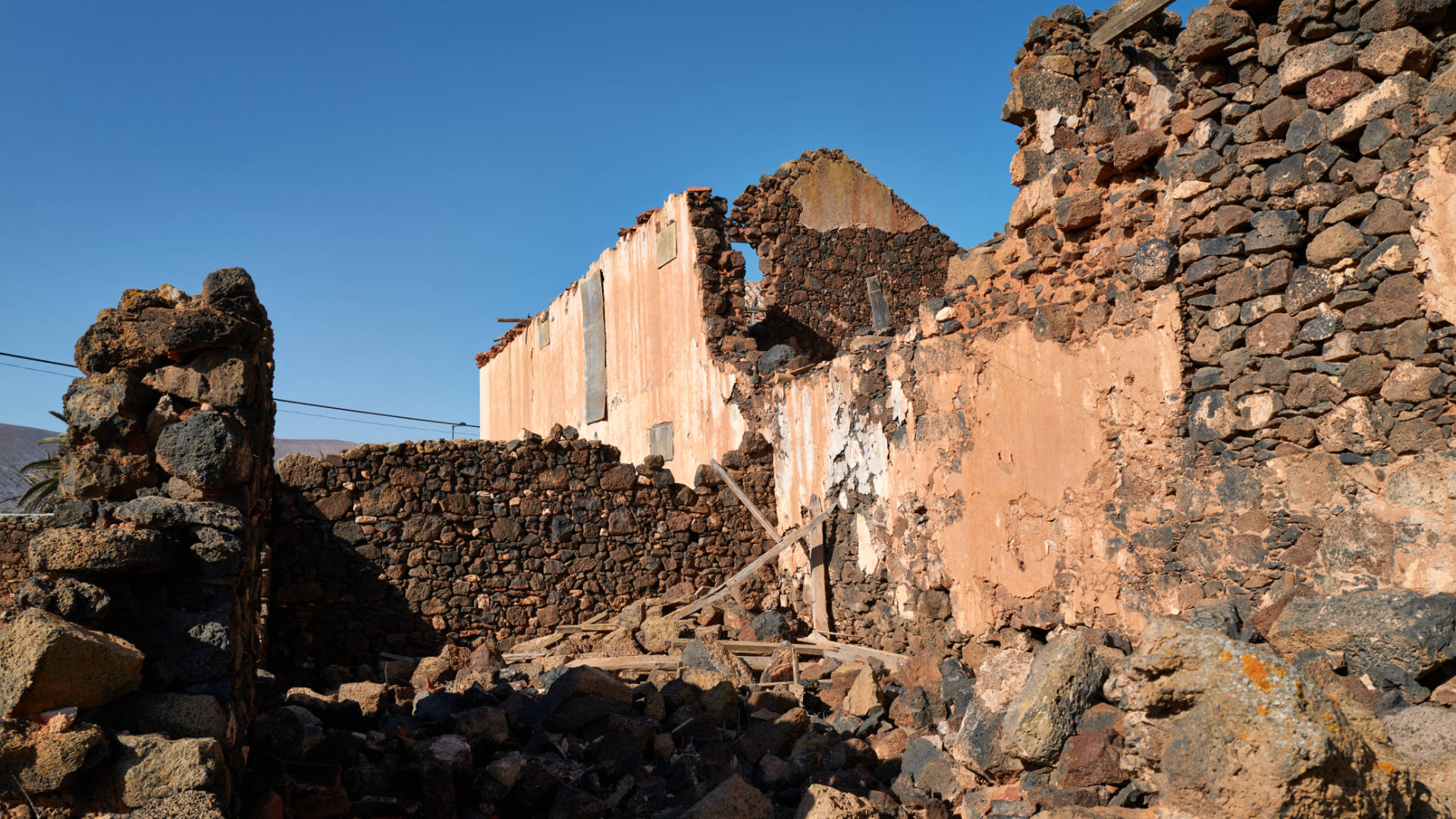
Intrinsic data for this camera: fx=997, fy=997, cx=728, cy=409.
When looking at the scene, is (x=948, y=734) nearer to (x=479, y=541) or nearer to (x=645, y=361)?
(x=479, y=541)

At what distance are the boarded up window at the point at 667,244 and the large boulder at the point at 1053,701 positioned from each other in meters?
8.24

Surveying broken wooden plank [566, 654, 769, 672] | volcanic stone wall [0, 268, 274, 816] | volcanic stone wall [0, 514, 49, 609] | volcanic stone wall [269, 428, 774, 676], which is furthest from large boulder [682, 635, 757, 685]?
volcanic stone wall [0, 514, 49, 609]

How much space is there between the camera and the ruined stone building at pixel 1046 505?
348cm

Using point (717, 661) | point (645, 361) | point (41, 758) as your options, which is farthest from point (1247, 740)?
point (645, 361)

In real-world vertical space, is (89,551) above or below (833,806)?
above

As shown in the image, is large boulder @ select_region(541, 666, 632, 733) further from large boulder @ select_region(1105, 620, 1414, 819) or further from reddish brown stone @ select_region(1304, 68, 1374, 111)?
reddish brown stone @ select_region(1304, 68, 1374, 111)

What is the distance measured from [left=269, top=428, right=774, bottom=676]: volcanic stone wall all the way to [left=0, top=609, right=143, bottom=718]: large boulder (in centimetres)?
653

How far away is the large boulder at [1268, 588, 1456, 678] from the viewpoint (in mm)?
4062

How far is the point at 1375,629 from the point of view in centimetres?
423

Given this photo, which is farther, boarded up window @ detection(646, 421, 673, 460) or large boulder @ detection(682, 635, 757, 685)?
boarded up window @ detection(646, 421, 673, 460)

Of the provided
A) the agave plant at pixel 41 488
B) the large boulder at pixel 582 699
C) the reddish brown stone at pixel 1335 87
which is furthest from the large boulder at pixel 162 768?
the agave plant at pixel 41 488

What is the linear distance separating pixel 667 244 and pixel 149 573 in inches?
373

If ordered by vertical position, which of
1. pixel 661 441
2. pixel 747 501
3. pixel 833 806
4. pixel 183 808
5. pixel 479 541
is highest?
pixel 661 441

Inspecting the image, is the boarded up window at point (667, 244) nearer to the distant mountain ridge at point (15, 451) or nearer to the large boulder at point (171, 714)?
the large boulder at point (171, 714)
